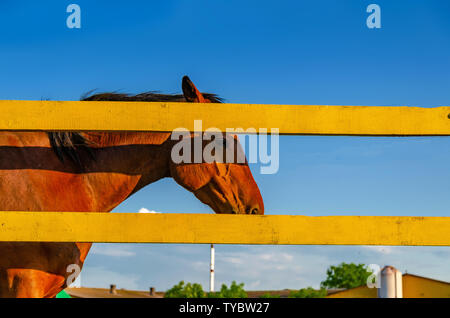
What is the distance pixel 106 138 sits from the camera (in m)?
4.18

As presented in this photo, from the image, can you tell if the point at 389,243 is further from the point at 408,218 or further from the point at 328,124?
the point at 328,124

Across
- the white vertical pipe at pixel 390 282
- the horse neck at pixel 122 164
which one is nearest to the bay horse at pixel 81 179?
the horse neck at pixel 122 164

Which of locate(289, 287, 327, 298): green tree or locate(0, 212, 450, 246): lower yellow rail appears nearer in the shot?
→ locate(0, 212, 450, 246): lower yellow rail

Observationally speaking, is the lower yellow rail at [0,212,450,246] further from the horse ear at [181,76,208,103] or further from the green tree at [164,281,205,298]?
the green tree at [164,281,205,298]

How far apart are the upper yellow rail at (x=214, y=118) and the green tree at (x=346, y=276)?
68.1 m

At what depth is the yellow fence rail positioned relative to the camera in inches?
94.2

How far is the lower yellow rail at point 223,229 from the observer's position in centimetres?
238

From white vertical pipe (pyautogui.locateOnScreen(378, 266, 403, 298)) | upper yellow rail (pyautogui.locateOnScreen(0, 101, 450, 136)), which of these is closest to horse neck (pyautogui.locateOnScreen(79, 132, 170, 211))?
upper yellow rail (pyautogui.locateOnScreen(0, 101, 450, 136))

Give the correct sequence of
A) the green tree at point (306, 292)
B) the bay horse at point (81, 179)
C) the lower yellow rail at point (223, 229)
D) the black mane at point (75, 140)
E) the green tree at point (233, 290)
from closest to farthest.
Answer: the lower yellow rail at point (223, 229) < the bay horse at point (81, 179) < the black mane at point (75, 140) < the green tree at point (306, 292) < the green tree at point (233, 290)

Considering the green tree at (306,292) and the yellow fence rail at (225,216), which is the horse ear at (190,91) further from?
the green tree at (306,292)

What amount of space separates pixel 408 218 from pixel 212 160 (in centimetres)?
205

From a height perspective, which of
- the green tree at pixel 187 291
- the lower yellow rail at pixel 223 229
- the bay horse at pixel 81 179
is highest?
the bay horse at pixel 81 179

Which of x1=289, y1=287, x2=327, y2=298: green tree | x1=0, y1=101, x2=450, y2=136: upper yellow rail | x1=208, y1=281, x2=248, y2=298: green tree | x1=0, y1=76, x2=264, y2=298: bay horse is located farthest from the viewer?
x1=208, y1=281, x2=248, y2=298: green tree
